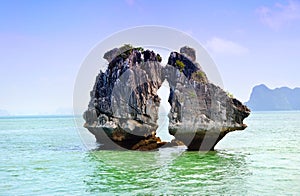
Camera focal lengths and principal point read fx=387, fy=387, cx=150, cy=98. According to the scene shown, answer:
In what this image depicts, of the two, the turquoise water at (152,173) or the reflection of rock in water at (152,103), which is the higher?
the reflection of rock in water at (152,103)

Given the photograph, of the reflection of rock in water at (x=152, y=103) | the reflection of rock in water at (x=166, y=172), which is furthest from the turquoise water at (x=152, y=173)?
the reflection of rock in water at (x=152, y=103)

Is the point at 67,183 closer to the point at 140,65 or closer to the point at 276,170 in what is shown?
the point at 276,170

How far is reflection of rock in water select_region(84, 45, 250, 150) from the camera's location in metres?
24.2

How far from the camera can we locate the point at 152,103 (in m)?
26.2

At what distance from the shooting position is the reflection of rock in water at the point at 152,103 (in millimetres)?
24219

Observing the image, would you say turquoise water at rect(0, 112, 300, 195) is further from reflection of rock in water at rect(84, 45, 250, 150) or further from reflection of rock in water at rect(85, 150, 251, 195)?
reflection of rock in water at rect(84, 45, 250, 150)

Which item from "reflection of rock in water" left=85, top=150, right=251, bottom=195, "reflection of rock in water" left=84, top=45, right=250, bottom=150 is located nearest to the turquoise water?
"reflection of rock in water" left=85, top=150, right=251, bottom=195

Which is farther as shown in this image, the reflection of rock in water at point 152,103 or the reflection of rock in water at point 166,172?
the reflection of rock in water at point 152,103

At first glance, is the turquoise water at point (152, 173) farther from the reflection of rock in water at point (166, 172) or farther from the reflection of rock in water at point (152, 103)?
the reflection of rock in water at point (152, 103)

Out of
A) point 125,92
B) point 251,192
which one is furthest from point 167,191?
point 125,92

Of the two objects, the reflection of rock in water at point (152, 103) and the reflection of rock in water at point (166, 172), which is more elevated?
the reflection of rock in water at point (152, 103)

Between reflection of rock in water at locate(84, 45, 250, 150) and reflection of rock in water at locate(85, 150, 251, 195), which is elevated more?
reflection of rock in water at locate(84, 45, 250, 150)

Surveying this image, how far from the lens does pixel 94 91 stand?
28.0 metres

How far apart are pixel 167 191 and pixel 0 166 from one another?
11561 mm
